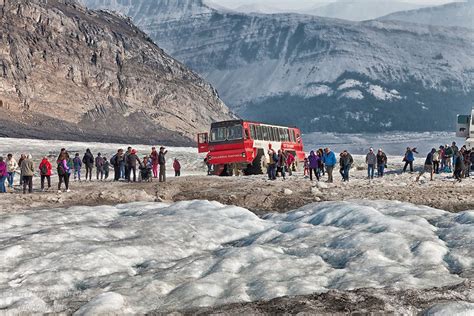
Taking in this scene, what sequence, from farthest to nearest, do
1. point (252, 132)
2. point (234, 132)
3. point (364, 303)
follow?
1. point (252, 132)
2. point (234, 132)
3. point (364, 303)

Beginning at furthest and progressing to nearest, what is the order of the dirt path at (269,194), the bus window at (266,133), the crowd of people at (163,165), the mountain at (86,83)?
the mountain at (86,83)
the bus window at (266,133)
the crowd of people at (163,165)
the dirt path at (269,194)

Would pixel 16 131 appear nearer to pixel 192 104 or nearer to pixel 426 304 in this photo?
pixel 192 104

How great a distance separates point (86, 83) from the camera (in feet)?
404

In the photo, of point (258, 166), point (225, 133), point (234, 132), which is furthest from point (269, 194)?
point (258, 166)

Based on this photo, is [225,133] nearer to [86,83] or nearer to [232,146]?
[232,146]

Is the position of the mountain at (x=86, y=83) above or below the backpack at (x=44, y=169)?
above

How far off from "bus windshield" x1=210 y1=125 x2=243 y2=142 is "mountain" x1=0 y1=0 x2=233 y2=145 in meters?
67.8

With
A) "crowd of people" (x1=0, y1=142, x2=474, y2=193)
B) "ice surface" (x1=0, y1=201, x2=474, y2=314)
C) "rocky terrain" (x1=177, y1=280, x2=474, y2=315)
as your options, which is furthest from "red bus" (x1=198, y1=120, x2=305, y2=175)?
"rocky terrain" (x1=177, y1=280, x2=474, y2=315)

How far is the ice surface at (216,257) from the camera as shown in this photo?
9.84 metres

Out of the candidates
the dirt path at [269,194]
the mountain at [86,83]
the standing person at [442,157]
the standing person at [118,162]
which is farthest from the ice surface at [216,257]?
the mountain at [86,83]

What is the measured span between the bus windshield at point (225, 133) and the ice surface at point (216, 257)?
67.3ft

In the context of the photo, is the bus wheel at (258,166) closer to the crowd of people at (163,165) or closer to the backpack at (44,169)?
the crowd of people at (163,165)

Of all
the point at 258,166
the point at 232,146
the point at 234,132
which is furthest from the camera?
the point at 258,166

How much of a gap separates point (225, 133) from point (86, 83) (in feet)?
304
